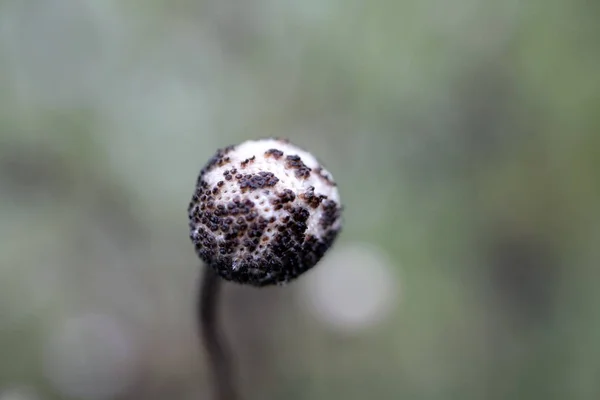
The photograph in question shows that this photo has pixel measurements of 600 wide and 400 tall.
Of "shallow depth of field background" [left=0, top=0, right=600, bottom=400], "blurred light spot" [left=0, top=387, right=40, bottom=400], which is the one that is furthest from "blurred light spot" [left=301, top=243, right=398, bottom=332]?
"blurred light spot" [left=0, top=387, right=40, bottom=400]

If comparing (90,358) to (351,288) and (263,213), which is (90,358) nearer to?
(351,288)

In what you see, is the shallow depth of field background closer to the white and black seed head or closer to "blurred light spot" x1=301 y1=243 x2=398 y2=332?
"blurred light spot" x1=301 y1=243 x2=398 y2=332

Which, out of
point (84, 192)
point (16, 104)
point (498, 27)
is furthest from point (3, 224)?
point (498, 27)

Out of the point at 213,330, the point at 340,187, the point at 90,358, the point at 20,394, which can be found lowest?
the point at 20,394

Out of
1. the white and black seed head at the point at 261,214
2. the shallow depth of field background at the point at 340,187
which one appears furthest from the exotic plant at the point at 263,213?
the shallow depth of field background at the point at 340,187

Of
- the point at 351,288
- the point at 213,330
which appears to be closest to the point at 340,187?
the point at 351,288

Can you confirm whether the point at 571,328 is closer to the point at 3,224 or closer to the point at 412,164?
the point at 412,164
